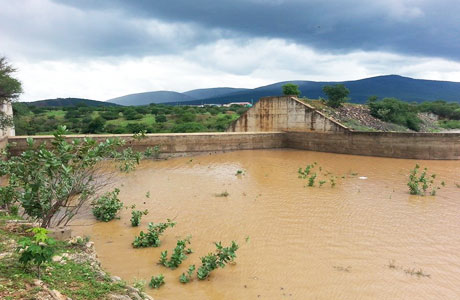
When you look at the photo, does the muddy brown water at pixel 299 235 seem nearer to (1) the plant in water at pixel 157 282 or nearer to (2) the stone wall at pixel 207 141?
(1) the plant in water at pixel 157 282

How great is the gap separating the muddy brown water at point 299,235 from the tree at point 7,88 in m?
7.13

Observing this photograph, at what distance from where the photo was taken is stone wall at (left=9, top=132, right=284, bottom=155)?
15.9 meters

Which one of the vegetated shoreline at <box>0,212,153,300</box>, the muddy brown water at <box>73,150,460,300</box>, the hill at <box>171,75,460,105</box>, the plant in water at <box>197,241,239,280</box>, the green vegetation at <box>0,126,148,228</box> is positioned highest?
the hill at <box>171,75,460,105</box>

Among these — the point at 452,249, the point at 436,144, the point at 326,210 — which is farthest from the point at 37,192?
the point at 436,144

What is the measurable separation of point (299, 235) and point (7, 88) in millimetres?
14542

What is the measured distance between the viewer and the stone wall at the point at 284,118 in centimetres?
1727

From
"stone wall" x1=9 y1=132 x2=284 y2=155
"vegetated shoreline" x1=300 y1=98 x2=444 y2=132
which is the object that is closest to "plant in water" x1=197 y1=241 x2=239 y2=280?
"stone wall" x1=9 y1=132 x2=284 y2=155

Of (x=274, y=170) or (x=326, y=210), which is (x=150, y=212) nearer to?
(x=326, y=210)

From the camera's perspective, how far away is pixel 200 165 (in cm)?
1408

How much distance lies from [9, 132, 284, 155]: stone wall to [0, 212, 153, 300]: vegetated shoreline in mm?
10866

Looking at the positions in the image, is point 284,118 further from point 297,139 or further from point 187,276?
point 187,276

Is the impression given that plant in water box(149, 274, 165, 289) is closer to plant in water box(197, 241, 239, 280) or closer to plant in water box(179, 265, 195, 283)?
plant in water box(179, 265, 195, 283)

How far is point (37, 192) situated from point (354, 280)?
15.0 feet

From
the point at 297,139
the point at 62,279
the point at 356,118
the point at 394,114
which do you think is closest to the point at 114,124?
the point at 297,139
